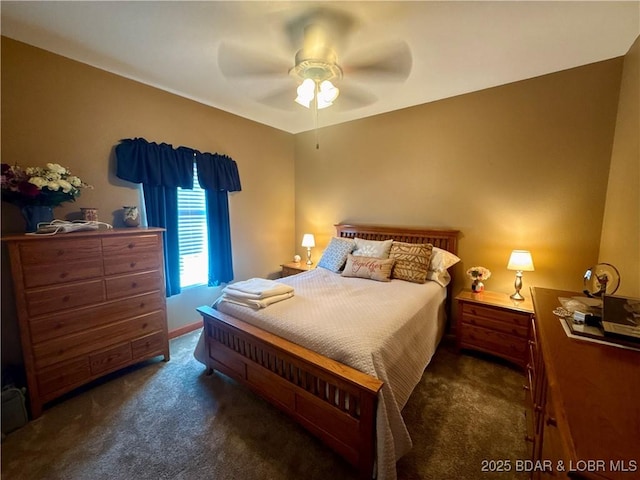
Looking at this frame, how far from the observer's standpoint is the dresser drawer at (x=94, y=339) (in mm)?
1808

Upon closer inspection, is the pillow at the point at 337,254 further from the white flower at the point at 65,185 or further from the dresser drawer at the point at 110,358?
the white flower at the point at 65,185

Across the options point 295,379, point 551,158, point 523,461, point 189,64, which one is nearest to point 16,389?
point 295,379

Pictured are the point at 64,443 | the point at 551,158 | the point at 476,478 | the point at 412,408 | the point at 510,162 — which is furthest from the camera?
the point at 510,162

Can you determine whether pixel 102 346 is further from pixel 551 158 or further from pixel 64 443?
pixel 551 158

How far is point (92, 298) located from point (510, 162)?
386cm

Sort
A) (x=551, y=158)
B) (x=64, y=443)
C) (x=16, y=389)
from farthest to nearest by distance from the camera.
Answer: (x=551, y=158), (x=16, y=389), (x=64, y=443)

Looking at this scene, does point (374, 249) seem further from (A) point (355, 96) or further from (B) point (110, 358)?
(B) point (110, 358)

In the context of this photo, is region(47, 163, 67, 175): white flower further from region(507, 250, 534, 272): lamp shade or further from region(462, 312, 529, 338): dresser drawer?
region(507, 250, 534, 272): lamp shade

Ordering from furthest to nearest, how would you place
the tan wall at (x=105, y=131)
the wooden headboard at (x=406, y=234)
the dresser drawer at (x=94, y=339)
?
the wooden headboard at (x=406, y=234) → the tan wall at (x=105, y=131) → the dresser drawer at (x=94, y=339)

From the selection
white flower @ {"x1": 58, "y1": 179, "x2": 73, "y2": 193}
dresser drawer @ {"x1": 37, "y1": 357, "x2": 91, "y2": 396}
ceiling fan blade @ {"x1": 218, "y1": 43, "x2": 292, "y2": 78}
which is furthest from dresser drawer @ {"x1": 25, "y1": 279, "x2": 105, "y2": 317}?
ceiling fan blade @ {"x1": 218, "y1": 43, "x2": 292, "y2": 78}

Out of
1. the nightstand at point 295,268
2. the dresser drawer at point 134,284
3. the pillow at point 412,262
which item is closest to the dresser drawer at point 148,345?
the dresser drawer at point 134,284

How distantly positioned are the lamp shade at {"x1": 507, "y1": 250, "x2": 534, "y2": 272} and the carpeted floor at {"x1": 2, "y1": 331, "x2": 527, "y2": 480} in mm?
938

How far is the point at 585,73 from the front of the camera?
7.17 ft

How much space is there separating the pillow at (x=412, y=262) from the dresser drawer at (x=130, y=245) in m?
2.31
